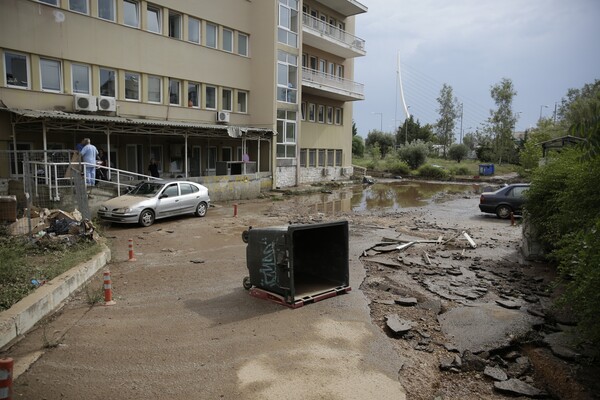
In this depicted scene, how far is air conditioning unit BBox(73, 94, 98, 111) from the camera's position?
1944 centimetres

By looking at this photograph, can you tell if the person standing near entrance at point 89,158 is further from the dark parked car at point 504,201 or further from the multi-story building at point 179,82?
the dark parked car at point 504,201

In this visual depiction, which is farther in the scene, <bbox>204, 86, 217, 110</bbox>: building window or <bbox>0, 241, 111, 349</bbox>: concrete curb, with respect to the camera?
<bbox>204, 86, 217, 110</bbox>: building window

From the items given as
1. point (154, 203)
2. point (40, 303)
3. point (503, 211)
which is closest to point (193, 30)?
point (154, 203)

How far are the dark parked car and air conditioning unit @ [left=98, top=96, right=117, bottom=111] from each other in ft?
58.0

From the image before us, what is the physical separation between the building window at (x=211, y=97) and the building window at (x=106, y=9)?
6.77 m

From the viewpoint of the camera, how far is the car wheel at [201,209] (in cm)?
1747

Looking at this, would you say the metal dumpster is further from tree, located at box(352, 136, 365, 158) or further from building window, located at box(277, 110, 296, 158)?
tree, located at box(352, 136, 365, 158)

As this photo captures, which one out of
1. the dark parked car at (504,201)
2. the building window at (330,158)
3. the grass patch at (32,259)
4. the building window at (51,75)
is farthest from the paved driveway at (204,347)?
the building window at (330,158)

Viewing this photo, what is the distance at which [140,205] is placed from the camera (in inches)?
588

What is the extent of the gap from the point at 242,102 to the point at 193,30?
18.7 feet

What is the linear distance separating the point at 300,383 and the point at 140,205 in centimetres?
1180

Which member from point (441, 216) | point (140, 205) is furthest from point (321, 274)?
point (441, 216)

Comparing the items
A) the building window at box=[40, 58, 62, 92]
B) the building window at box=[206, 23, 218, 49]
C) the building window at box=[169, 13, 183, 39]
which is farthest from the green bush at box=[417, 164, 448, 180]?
the building window at box=[40, 58, 62, 92]

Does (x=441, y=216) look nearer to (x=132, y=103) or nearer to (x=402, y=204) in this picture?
(x=402, y=204)
